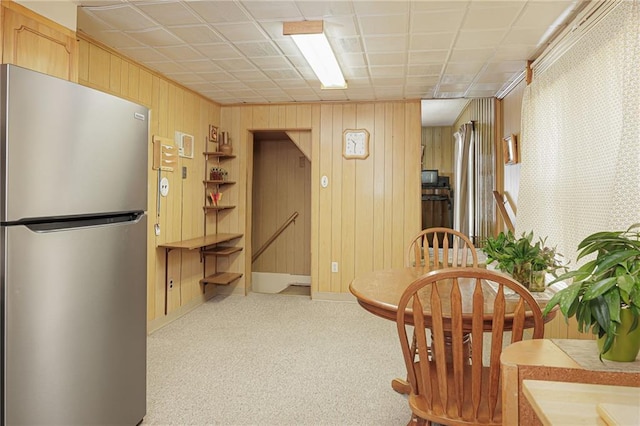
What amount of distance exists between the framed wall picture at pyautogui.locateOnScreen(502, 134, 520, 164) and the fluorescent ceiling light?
166 centimetres

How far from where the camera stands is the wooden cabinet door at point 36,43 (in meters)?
1.79

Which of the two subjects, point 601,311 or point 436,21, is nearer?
point 601,311

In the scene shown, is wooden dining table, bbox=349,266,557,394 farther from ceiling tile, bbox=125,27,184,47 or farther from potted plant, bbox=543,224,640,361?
ceiling tile, bbox=125,27,184,47

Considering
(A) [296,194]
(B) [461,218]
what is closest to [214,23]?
(A) [296,194]

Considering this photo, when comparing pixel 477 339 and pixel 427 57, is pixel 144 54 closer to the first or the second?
pixel 427 57

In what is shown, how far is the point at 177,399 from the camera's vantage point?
223 centimetres

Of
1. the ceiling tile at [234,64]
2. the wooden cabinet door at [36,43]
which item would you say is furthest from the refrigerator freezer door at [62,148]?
the ceiling tile at [234,64]

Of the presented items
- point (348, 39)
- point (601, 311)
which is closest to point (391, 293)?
point (601, 311)

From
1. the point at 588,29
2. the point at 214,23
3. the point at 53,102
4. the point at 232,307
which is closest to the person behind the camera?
the point at 53,102

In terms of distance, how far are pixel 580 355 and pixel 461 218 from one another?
4.22 metres

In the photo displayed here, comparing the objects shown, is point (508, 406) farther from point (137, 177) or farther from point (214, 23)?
point (214, 23)

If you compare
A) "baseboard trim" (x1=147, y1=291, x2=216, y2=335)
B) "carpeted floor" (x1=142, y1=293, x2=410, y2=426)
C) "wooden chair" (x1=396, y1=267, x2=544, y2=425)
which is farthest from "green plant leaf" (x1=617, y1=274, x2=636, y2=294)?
"baseboard trim" (x1=147, y1=291, x2=216, y2=335)

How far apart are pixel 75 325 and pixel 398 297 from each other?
133 centimetres

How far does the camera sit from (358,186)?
4.45 meters
